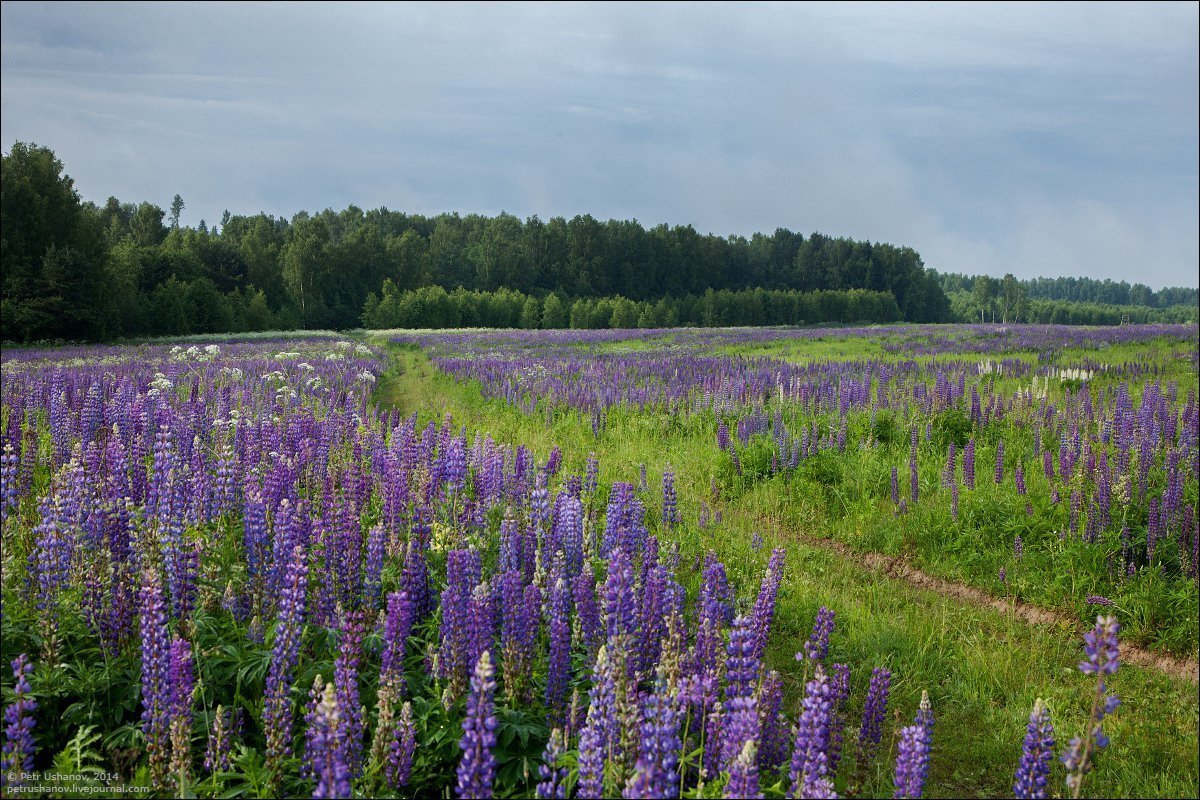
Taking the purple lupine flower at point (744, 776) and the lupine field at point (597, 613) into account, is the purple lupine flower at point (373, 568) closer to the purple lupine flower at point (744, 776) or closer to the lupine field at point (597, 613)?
the lupine field at point (597, 613)

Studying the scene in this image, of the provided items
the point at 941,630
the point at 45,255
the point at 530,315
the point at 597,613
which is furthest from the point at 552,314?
the point at 597,613

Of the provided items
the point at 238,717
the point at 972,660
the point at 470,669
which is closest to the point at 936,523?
the point at 972,660

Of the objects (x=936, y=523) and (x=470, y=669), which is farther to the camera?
(x=936, y=523)

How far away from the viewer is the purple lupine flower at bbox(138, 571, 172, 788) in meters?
2.94

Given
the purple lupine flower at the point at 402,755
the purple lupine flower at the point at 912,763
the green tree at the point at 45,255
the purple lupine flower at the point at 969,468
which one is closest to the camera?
the purple lupine flower at the point at 912,763

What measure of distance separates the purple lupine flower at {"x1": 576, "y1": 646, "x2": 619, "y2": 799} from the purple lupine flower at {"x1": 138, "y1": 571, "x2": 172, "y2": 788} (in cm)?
161

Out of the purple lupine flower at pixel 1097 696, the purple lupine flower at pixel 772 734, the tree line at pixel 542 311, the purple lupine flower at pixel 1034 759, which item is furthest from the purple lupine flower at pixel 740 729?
the tree line at pixel 542 311

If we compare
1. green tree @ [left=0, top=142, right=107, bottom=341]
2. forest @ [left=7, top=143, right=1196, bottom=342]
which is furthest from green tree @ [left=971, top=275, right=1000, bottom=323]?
green tree @ [left=0, top=142, right=107, bottom=341]

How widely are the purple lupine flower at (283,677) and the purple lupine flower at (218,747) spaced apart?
15cm

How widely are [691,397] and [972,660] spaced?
8.79 metres

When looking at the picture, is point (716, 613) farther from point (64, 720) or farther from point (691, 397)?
point (691, 397)

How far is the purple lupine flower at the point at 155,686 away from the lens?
294 centimetres

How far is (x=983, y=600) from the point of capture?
6.23 metres

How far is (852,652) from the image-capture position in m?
5.20
